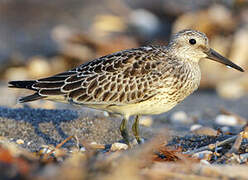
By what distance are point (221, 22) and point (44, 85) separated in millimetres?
7352

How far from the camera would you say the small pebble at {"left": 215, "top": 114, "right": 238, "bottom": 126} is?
7.65 metres

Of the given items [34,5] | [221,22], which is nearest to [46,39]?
[34,5]

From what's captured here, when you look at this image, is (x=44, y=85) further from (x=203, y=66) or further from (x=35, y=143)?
(x=203, y=66)

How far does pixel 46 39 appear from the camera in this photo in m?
14.7

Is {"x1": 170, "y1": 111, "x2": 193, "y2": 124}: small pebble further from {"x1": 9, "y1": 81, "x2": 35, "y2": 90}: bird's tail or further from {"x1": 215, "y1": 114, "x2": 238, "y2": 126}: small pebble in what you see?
{"x1": 9, "y1": 81, "x2": 35, "y2": 90}: bird's tail

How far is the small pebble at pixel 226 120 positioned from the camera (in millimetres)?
7651

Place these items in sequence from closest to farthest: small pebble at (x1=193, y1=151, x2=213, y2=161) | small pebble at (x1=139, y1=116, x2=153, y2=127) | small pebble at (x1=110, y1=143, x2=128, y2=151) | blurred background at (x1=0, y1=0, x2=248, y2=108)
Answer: small pebble at (x1=193, y1=151, x2=213, y2=161), small pebble at (x1=110, y1=143, x2=128, y2=151), small pebble at (x1=139, y1=116, x2=153, y2=127), blurred background at (x1=0, y1=0, x2=248, y2=108)

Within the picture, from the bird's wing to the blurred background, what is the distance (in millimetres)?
3375

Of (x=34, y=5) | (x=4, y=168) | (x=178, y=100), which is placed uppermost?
(x=34, y=5)

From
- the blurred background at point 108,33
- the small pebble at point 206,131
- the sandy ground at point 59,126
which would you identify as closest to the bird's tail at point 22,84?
the sandy ground at point 59,126

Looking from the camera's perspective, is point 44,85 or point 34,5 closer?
point 44,85

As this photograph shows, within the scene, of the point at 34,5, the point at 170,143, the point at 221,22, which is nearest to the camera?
the point at 170,143

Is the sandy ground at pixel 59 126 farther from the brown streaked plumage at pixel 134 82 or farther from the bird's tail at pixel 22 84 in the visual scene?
the bird's tail at pixel 22 84

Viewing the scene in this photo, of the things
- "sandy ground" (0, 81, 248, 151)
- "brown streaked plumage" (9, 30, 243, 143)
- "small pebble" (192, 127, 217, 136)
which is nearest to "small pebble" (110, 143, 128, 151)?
"brown streaked plumage" (9, 30, 243, 143)
